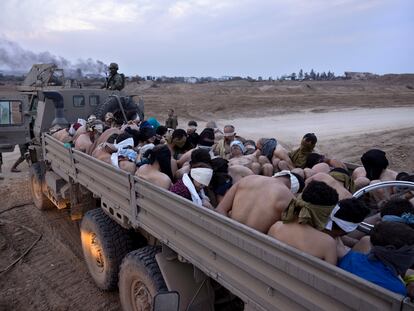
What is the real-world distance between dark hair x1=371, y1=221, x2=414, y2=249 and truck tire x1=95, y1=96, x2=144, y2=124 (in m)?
5.73

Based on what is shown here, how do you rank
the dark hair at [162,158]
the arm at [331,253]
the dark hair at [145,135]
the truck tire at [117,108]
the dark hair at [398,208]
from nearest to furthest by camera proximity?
the arm at [331,253]
the dark hair at [398,208]
the dark hair at [162,158]
the dark hair at [145,135]
the truck tire at [117,108]

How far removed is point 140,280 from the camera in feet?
10.0

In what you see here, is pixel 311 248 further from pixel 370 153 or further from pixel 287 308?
pixel 370 153

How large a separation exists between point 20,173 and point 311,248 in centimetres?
879

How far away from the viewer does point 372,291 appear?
57.7 inches

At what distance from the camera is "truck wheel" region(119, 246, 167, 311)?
288 cm

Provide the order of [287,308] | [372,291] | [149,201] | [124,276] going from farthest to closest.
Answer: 1. [124,276]
2. [149,201]
3. [287,308]
4. [372,291]

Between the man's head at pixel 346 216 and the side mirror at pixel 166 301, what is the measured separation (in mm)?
957

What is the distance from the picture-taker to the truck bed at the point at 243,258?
5.13 feet

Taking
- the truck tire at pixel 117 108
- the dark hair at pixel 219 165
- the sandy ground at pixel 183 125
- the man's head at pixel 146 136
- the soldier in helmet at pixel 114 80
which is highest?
the soldier in helmet at pixel 114 80

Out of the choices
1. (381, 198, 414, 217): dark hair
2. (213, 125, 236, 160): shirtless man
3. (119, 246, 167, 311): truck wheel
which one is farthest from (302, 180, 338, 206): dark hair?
(213, 125, 236, 160): shirtless man

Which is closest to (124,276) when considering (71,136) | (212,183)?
(212,183)

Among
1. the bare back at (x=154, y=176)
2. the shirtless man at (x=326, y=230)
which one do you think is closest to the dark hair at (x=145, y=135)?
the bare back at (x=154, y=176)

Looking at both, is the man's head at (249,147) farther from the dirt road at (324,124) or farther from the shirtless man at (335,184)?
the dirt road at (324,124)
